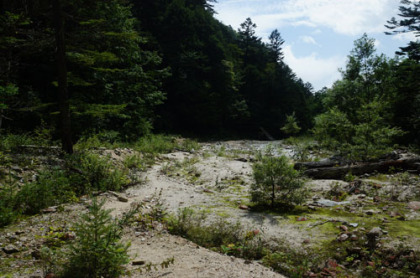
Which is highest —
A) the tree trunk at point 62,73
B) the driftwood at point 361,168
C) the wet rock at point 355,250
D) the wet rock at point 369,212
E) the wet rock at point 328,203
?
the tree trunk at point 62,73

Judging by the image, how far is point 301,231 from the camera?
185 inches

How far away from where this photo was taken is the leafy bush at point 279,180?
20.4 feet

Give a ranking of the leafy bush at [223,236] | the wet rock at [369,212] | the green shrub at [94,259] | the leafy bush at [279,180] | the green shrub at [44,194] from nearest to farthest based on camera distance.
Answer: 1. the green shrub at [94,259]
2. the leafy bush at [223,236]
3. the green shrub at [44,194]
4. the wet rock at [369,212]
5. the leafy bush at [279,180]

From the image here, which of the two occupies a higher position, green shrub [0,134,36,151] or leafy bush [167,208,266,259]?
green shrub [0,134,36,151]

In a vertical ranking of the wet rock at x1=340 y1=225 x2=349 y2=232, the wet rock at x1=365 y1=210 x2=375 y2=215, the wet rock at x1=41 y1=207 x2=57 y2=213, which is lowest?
the wet rock at x1=41 y1=207 x2=57 y2=213

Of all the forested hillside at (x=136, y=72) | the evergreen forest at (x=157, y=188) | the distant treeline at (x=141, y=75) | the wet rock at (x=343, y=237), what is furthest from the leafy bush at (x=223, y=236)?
the forested hillside at (x=136, y=72)

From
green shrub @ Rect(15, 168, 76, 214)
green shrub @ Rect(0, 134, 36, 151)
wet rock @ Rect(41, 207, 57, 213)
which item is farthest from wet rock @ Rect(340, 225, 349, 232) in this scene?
green shrub @ Rect(0, 134, 36, 151)

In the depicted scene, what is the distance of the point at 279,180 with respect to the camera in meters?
6.33

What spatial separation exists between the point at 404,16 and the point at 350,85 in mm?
6819

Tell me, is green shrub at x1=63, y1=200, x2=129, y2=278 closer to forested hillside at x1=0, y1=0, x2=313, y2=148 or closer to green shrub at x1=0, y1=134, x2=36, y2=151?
forested hillside at x1=0, y1=0, x2=313, y2=148

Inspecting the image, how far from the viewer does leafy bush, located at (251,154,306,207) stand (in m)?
6.21

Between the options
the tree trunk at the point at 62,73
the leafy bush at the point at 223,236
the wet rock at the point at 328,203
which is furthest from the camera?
the tree trunk at the point at 62,73

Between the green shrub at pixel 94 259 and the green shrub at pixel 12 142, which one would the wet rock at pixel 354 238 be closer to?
the green shrub at pixel 94 259

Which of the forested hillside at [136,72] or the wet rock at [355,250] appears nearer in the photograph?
the wet rock at [355,250]
